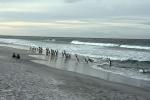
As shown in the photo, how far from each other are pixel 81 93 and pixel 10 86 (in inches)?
126

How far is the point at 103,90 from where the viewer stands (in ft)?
51.6

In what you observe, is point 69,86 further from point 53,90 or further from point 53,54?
point 53,54

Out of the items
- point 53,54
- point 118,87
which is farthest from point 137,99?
point 53,54

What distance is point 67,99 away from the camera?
1257 centimetres

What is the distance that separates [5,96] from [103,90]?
18.2ft

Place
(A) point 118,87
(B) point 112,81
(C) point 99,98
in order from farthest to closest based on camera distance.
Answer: (B) point 112,81 → (A) point 118,87 → (C) point 99,98

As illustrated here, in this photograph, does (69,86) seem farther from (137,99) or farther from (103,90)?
(137,99)

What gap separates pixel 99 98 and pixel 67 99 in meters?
1.59

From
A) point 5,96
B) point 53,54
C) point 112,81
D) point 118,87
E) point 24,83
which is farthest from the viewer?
point 53,54

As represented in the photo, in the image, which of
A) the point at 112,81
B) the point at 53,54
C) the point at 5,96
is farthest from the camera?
the point at 53,54

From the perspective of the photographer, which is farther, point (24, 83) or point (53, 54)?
point (53, 54)

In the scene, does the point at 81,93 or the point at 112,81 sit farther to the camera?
the point at 112,81

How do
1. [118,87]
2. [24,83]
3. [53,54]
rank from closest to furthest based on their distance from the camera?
[24,83]
[118,87]
[53,54]

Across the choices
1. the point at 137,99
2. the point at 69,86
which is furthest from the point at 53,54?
the point at 137,99
